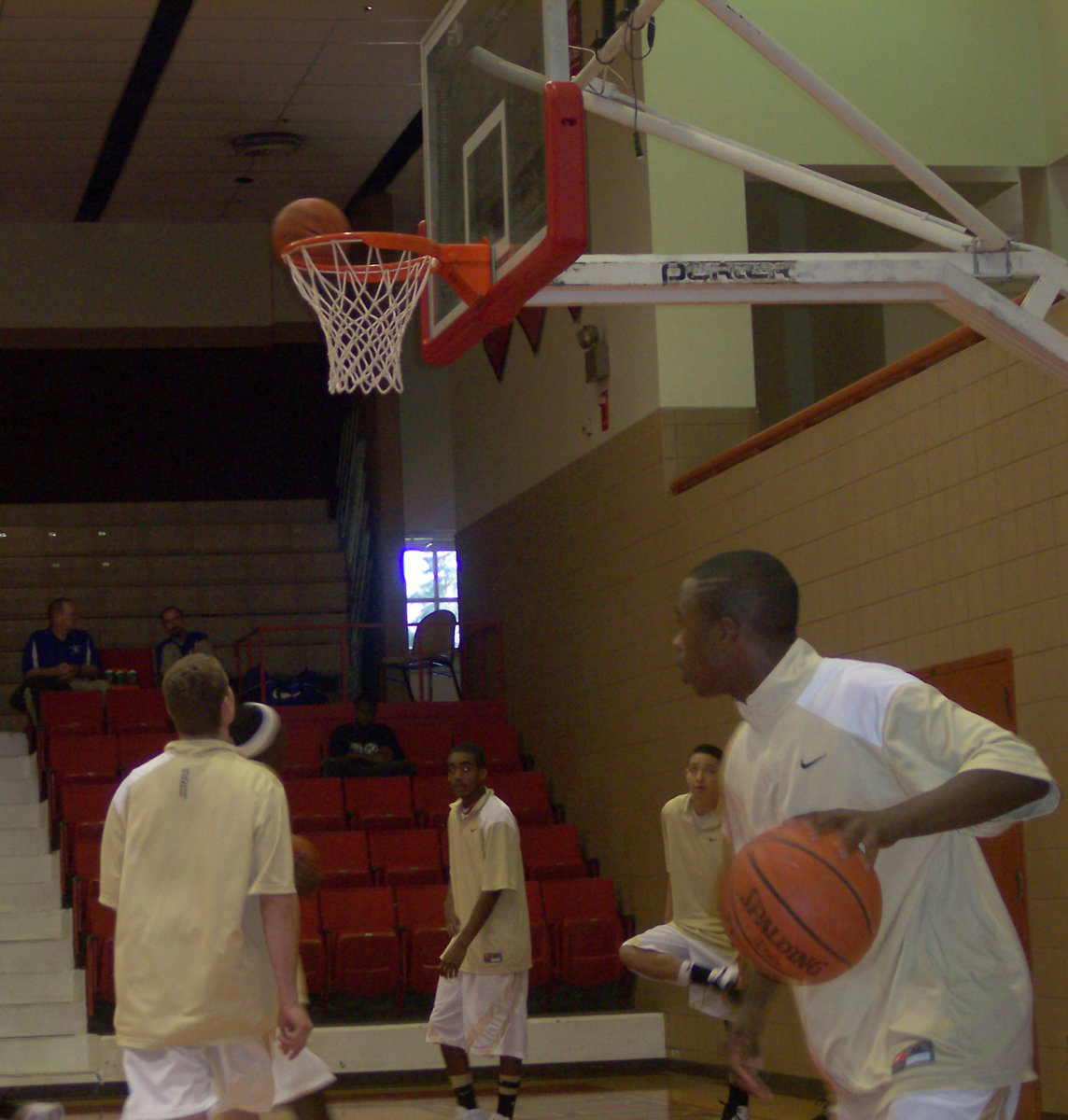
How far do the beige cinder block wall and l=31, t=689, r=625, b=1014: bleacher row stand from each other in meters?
0.39

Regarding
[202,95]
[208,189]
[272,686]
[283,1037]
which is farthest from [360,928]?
[208,189]

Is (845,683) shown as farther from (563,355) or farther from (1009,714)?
(563,355)

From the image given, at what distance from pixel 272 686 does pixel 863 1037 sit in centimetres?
1175

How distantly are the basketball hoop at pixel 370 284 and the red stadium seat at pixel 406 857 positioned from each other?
5.59 meters

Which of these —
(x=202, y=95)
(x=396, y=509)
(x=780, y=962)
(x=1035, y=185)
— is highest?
(x=202, y=95)

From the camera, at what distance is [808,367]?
38.4ft

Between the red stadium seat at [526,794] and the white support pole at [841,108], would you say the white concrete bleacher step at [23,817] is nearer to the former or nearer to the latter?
the red stadium seat at [526,794]

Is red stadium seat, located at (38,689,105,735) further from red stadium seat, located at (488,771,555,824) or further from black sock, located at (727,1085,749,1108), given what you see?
black sock, located at (727,1085,749,1108)

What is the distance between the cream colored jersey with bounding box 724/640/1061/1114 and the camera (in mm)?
2613

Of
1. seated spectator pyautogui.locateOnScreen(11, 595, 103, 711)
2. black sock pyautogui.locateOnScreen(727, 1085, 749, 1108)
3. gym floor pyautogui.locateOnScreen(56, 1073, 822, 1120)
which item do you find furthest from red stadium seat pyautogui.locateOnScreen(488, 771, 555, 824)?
black sock pyautogui.locateOnScreen(727, 1085, 749, 1108)

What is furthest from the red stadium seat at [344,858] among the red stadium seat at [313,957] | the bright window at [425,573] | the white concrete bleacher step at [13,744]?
the bright window at [425,573]

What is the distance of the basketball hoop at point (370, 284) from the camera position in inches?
208

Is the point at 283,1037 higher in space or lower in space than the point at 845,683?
lower

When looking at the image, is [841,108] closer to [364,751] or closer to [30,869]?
[364,751]
